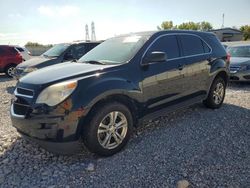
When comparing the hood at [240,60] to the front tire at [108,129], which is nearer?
the front tire at [108,129]

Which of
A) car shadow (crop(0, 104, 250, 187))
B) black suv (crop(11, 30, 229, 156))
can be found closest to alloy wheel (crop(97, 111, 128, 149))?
black suv (crop(11, 30, 229, 156))

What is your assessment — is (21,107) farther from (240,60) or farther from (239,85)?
(240,60)

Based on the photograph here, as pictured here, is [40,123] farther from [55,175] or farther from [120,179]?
[120,179]

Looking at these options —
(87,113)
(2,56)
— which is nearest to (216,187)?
(87,113)

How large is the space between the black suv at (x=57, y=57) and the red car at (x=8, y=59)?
12.5 feet

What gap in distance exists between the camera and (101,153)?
353cm

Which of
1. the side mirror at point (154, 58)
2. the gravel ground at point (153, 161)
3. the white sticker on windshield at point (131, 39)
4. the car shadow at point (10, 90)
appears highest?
the white sticker on windshield at point (131, 39)

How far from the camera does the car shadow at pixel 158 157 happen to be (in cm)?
317

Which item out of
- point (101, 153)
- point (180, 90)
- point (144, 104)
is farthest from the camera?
point (180, 90)

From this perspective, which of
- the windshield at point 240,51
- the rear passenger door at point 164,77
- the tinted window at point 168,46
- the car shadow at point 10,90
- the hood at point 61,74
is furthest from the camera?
the windshield at point 240,51

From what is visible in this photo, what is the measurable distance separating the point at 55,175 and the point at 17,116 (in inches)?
37.1

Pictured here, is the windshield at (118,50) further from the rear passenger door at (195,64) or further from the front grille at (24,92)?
the front grille at (24,92)

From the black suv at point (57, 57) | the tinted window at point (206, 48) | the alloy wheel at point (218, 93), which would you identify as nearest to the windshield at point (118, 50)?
the tinted window at point (206, 48)

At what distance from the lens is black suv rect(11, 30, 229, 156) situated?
3172 millimetres
